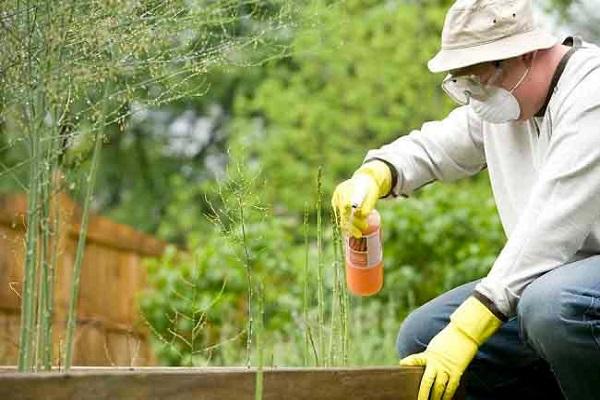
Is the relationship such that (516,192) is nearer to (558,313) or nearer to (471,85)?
(471,85)

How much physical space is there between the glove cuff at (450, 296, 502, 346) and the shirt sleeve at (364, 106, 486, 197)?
1.86 ft

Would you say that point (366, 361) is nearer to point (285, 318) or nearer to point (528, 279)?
point (285, 318)

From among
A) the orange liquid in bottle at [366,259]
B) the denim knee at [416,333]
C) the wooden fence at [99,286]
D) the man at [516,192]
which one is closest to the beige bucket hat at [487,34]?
the man at [516,192]

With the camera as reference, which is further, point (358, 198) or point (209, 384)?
point (358, 198)

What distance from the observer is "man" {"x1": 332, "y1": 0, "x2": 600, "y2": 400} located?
2453 mm

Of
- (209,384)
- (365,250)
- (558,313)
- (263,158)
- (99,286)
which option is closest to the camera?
(209,384)

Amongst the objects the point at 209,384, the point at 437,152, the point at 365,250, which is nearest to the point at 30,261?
the point at 209,384

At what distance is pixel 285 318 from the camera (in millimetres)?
5887

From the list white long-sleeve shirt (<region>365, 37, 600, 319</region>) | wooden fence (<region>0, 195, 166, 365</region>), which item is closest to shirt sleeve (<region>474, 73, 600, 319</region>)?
white long-sleeve shirt (<region>365, 37, 600, 319</region>)

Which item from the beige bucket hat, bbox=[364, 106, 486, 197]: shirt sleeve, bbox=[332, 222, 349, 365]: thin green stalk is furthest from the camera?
bbox=[364, 106, 486, 197]: shirt sleeve

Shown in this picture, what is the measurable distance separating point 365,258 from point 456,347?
482 millimetres

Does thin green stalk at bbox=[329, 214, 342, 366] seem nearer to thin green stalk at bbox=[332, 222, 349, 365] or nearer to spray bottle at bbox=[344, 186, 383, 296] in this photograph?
thin green stalk at bbox=[332, 222, 349, 365]

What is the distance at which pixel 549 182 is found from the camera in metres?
2.48

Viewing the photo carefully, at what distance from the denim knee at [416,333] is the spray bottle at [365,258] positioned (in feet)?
0.39
